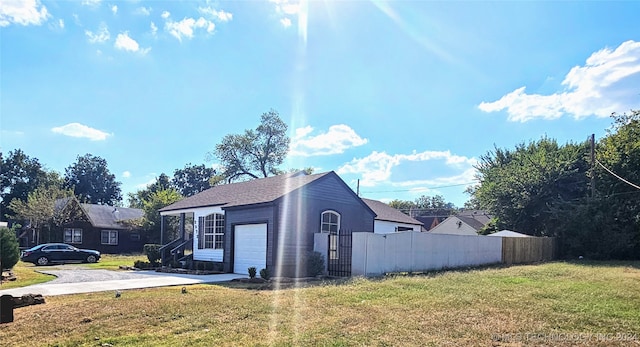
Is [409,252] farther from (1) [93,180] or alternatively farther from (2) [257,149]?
(1) [93,180]

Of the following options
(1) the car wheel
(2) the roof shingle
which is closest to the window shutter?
(2) the roof shingle

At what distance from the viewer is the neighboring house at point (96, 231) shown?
36438mm

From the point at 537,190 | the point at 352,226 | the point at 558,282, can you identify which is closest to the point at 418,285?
the point at 558,282

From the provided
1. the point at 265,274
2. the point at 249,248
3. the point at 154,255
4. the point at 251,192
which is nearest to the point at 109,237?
the point at 154,255

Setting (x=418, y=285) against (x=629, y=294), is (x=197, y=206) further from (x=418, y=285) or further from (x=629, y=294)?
(x=629, y=294)

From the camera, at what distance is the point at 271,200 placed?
58.2 feet

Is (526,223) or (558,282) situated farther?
(526,223)

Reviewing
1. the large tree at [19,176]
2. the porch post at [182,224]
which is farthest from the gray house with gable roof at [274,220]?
the large tree at [19,176]

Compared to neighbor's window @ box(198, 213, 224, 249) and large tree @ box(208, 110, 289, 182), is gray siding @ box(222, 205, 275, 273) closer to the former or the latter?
neighbor's window @ box(198, 213, 224, 249)

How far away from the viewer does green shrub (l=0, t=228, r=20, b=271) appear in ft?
54.0

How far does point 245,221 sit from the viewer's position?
19156 millimetres

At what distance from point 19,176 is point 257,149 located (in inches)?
1575

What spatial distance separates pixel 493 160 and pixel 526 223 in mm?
7411

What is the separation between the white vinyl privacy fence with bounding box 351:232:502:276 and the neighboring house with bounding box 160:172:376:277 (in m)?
2.64
